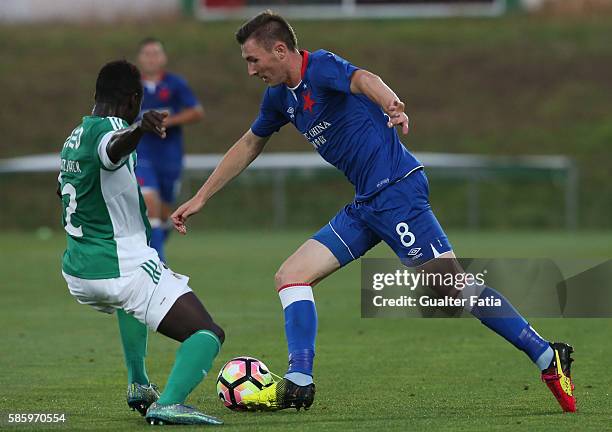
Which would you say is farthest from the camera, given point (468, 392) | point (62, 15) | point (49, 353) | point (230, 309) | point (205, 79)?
point (62, 15)

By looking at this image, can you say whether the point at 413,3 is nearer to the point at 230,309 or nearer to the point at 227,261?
the point at 227,261

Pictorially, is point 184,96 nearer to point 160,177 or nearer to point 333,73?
point 160,177

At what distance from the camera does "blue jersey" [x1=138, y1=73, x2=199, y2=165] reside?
14.6 meters

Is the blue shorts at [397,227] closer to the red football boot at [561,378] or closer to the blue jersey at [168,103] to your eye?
the red football boot at [561,378]

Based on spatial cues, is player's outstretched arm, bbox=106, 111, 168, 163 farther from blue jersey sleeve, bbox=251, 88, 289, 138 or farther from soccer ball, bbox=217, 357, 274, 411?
soccer ball, bbox=217, 357, 274, 411

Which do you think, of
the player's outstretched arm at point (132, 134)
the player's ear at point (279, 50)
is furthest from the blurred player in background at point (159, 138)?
the player's outstretched arm at point (132, 134)

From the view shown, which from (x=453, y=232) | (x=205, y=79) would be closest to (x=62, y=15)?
(x=205, y=79)

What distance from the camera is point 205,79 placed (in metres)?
38.1

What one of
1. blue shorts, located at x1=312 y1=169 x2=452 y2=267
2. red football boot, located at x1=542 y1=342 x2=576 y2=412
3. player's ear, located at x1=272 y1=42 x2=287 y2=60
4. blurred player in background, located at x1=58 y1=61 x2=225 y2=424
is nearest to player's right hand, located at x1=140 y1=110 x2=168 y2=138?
blurred player in background, located at x1=58 y1=61 x2=225 y2=424

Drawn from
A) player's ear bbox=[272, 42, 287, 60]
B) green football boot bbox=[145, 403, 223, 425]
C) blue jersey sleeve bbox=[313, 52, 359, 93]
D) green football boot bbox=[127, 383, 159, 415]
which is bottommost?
green football boot bbox=[145, 403, 223, 425]

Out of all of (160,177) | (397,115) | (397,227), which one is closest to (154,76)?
(160,177)

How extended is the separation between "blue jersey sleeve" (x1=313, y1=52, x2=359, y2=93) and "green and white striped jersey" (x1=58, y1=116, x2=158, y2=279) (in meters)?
1.26

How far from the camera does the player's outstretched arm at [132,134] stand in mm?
6305

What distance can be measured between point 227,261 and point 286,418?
12626 mm
